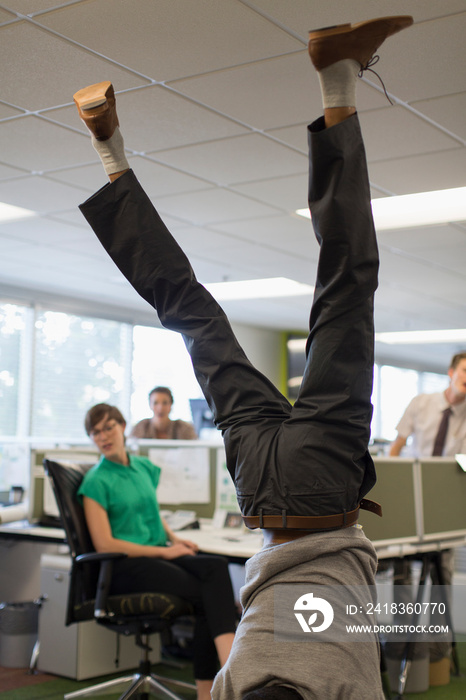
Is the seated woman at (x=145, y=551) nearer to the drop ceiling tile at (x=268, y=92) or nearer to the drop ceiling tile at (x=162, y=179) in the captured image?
the drop ceiling tile at (x=162, y=179)

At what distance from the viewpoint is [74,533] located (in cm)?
320

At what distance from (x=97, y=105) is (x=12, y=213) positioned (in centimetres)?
393

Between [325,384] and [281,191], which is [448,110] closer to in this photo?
[281,191]

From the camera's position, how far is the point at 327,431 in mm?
1089

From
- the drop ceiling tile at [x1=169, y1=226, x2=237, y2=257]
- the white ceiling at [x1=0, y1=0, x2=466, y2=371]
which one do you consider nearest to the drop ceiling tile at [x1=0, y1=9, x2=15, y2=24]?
the white ceiling at [x1=0, y1=0, x2=466, y2=371]

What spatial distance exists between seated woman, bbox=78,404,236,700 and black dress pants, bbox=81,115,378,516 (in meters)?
2.09

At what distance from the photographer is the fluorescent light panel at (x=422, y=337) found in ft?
32.6

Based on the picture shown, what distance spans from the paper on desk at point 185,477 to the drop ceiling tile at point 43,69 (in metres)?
1.98

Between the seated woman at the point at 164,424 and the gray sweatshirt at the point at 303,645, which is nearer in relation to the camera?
the gray sweatshirt at the point at 303,645

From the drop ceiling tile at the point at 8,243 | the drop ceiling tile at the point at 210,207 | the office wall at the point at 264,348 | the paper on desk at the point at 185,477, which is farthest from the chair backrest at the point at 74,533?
the office wall at the point at 264,348

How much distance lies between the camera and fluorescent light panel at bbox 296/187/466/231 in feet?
14.4

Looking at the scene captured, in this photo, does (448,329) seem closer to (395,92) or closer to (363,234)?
(395,92)

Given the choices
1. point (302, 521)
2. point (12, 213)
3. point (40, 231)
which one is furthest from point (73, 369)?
point (302, 521)

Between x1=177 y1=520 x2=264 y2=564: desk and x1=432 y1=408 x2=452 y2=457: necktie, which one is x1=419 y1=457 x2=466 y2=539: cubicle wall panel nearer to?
x1=432 y1=408 x2=452 y2=457: necktie
